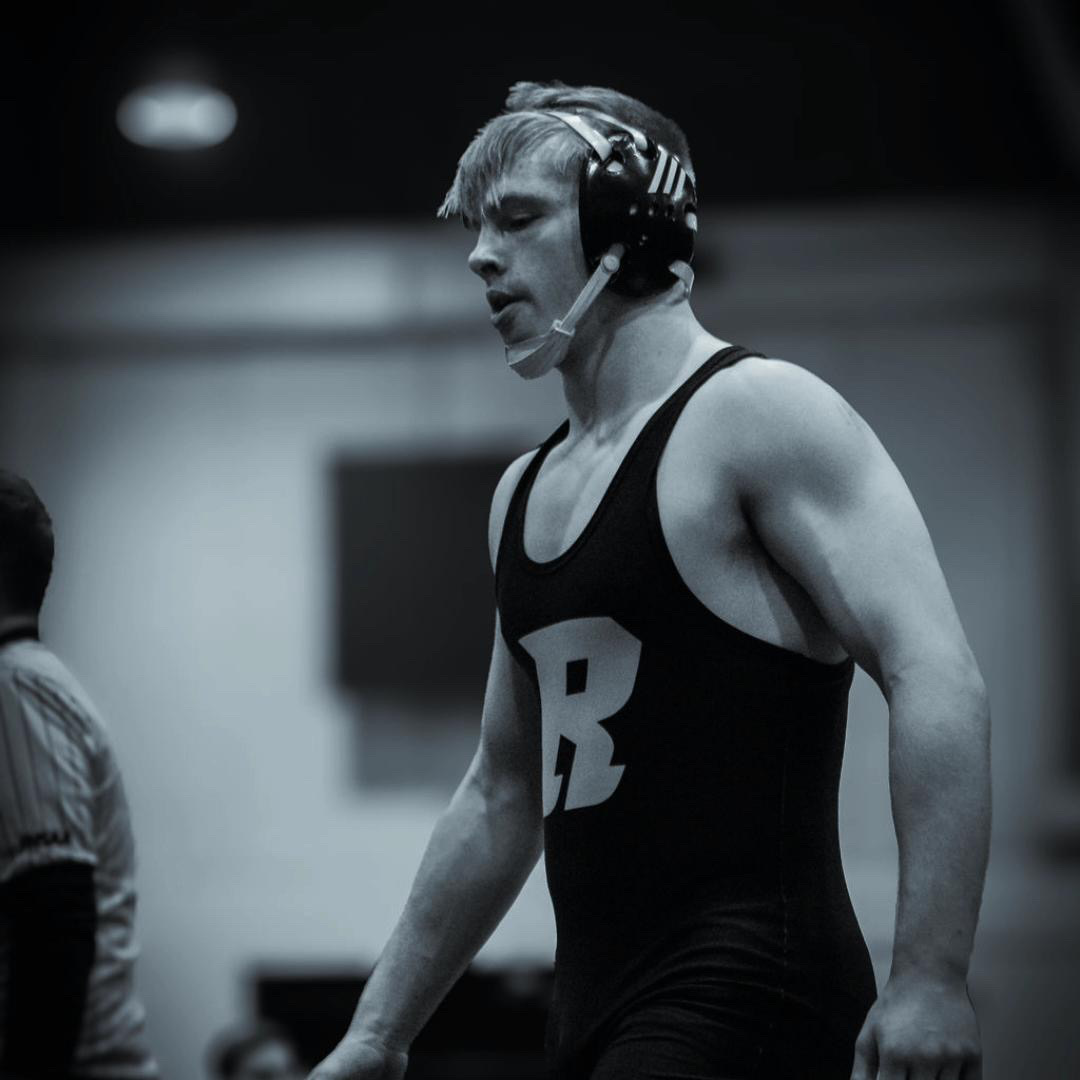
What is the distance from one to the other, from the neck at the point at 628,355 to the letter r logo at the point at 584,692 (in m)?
0.24

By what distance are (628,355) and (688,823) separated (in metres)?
0.51

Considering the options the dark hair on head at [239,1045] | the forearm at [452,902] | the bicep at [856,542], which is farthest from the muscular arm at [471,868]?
the dark hair on head at [239,1045]

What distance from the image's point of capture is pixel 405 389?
738 centimetres

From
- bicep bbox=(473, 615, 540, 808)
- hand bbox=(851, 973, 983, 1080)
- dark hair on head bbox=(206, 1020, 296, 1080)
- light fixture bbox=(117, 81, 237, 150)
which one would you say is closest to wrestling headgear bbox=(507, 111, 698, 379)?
bicep bbox=(473, 615, 540, 808)

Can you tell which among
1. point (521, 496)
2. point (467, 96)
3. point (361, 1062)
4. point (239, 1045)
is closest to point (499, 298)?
point (521, 496)

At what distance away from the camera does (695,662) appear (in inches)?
Answer: 64.7

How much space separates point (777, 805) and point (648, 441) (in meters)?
0.38

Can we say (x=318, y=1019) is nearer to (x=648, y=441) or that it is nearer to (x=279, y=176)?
(x=279, y=176)

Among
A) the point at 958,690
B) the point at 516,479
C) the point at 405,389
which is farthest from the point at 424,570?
the point at 958,690

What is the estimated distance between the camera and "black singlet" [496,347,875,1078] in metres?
1.58

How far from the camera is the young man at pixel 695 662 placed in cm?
150

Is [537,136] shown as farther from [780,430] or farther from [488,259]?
[780,430]

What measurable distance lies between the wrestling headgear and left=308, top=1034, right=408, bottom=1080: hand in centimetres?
76

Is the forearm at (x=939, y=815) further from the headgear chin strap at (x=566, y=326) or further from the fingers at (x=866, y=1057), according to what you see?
the headgear chin strap at (x=566, y=326)
